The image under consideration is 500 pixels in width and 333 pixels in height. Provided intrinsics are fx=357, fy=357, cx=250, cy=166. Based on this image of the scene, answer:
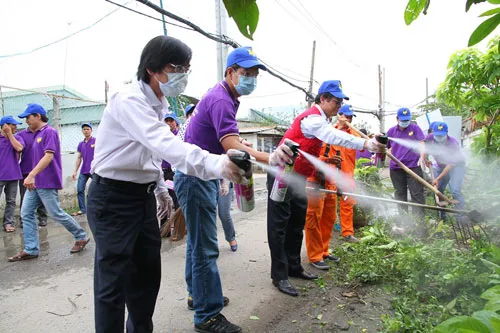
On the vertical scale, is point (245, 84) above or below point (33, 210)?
above

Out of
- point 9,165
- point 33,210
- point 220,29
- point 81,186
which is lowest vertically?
point 81,186

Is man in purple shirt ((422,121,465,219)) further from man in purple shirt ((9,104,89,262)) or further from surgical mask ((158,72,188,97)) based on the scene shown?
man in purple shirt ((9,104,89,262))

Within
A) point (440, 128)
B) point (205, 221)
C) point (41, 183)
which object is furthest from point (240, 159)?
point (440, 128)

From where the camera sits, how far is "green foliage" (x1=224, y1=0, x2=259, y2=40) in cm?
104

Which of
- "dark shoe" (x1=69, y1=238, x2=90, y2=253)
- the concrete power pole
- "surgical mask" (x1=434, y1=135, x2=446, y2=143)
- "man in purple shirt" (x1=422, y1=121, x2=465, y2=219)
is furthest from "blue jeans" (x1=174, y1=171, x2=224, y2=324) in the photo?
the concrete power pole

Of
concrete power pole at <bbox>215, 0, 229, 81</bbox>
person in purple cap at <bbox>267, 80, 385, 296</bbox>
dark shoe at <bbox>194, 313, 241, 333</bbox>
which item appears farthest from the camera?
concrete power pole at <bbox>215, 0, 229, 81</bbox>

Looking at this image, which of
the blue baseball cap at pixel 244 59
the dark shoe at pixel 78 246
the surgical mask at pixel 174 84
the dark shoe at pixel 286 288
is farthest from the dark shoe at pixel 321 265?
the dark shoe at pixel 78 246

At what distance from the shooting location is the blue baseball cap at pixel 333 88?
382 cm

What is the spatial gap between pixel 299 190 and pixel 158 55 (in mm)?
2127

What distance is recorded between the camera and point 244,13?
1.04 meters

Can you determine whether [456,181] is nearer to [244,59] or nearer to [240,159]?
[244,59]

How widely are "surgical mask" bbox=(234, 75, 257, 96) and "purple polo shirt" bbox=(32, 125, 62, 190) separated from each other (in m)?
3.04

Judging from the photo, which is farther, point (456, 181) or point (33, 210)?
point (456, 181)

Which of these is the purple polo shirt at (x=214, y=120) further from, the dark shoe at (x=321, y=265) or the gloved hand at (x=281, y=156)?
the dark shoe at (x=321, y=265)
